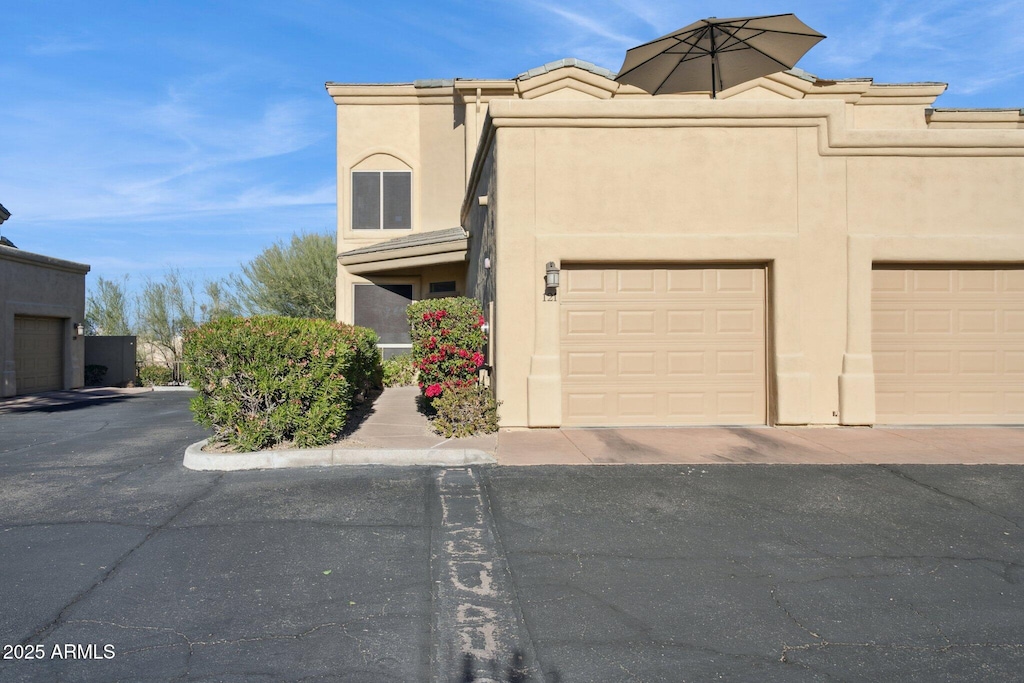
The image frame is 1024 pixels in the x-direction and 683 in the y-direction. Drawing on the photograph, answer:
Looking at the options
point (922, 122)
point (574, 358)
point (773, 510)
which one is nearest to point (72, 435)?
point (574, 358)

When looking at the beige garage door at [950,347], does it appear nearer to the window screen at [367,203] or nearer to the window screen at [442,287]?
the window screen at [442,287]

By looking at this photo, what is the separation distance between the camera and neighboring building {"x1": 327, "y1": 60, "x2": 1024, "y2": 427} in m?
8.64

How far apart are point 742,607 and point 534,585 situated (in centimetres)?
125

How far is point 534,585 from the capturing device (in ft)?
12.3

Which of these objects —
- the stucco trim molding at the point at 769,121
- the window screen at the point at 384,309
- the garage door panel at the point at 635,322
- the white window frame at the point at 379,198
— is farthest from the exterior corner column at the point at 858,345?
the white window frame at the point at 379,198

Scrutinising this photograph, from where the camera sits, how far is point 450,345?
8641mm

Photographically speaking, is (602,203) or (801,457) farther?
(602,203)

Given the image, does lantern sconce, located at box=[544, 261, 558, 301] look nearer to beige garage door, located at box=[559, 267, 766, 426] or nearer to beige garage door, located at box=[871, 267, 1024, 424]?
beige garage door, located at box=[559, 267, 766, 426]

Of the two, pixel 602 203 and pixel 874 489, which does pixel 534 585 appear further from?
pixel 602 203

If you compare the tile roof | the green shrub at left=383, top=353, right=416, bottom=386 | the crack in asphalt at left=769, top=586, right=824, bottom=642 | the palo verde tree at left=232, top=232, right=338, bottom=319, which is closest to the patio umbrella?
the tile roof

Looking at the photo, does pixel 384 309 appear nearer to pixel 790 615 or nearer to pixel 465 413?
pixel 465 413

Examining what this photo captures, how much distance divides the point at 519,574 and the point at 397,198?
15.2 metres

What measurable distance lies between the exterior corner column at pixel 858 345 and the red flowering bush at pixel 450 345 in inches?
214

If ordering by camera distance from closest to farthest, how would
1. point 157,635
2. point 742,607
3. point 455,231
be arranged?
point 157,635 < point 742,607 < point 455,231
